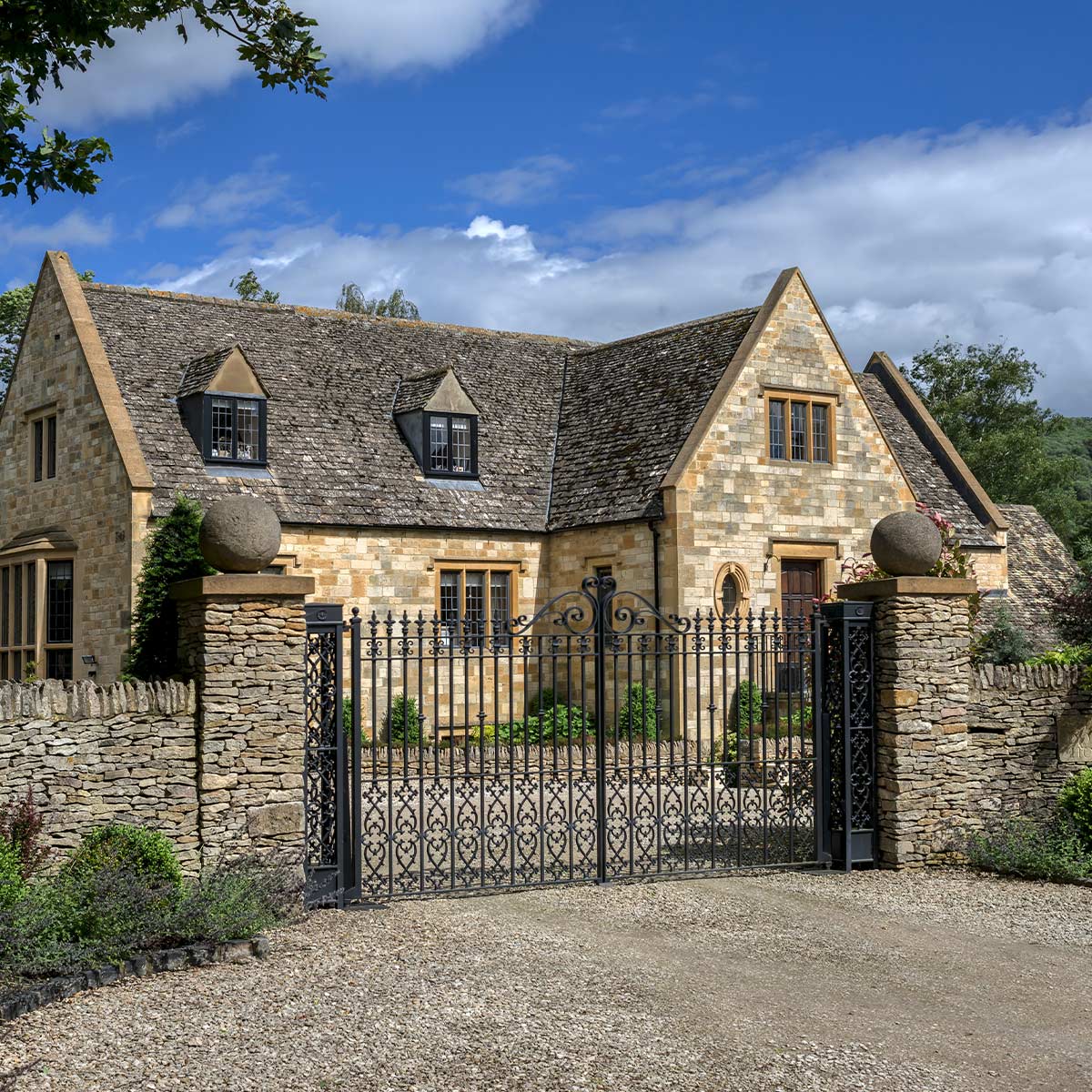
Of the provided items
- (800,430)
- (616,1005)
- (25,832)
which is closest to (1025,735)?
(616,1005)

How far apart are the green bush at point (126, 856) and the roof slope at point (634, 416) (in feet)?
50.5

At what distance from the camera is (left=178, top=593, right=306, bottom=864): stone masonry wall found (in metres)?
11.0

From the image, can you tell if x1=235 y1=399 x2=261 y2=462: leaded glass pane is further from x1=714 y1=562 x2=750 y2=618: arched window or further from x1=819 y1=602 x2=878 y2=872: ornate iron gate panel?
x1=819 y1=602 x2=878 y2=872: ornate iron gate panel

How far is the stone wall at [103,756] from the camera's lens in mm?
10453

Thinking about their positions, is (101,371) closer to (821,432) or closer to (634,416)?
(634,416)

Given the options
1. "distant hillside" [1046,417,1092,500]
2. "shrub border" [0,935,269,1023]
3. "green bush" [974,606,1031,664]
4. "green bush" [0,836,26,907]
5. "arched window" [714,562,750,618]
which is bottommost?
"shrub border" [0,935,269,1023]

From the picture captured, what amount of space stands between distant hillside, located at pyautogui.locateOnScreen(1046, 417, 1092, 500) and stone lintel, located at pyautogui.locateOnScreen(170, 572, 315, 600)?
176 feet

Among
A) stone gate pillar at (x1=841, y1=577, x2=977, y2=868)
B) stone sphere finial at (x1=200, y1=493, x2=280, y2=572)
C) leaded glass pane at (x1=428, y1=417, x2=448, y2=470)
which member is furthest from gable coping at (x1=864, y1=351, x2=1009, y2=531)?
stone sphere finial at (x1=200, y1=493, x2=280, y2=572)

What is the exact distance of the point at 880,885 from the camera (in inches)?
486

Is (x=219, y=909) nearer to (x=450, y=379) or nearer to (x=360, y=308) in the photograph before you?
(x=450, y=379)

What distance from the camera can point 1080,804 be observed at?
13.1m

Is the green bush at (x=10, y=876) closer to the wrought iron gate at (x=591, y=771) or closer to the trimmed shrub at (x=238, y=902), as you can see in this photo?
the trimmed shrub at (x=238, y=902)

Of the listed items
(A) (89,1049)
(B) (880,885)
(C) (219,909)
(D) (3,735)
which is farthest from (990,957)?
(D) (3,735)

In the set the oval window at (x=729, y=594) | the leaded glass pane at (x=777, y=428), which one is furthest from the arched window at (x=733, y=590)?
the leaded glass pane at (x=777, y=428)
